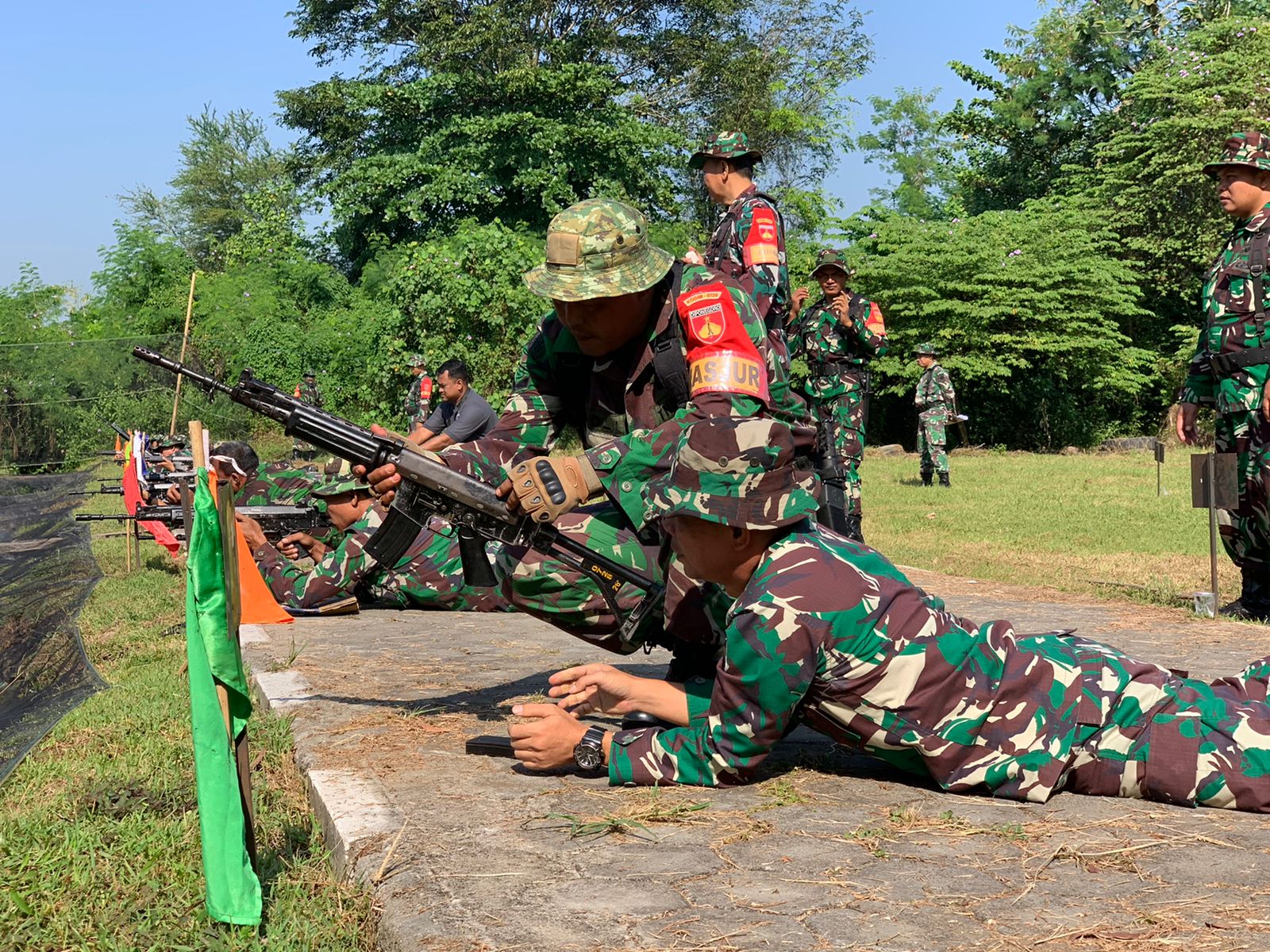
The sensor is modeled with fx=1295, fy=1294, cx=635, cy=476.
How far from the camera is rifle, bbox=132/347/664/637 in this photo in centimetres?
452

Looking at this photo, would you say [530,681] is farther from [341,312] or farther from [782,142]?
[782,142]

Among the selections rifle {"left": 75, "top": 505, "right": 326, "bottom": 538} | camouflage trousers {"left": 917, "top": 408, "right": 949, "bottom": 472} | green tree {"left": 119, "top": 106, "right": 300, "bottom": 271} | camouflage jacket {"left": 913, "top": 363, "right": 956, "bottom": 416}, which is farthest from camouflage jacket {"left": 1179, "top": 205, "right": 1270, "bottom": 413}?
green tree {"left": 119, "top": 106, "right": 300, "bottom": 271}

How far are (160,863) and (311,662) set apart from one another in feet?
8.39

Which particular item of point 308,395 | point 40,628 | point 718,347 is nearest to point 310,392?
point 308,395

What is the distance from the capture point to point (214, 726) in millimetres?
2965

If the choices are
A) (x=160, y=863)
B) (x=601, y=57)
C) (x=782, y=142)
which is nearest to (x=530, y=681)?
(x=160, y=863)

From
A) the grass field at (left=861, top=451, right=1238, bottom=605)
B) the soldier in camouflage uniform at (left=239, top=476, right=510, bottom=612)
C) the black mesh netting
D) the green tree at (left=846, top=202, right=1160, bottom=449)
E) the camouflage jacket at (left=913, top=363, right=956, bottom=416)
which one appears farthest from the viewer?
the green tree at (left=846, top=202, right=1160, bottom=449)

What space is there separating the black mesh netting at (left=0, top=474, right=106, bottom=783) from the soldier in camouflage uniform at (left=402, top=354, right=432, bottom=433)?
583 cm

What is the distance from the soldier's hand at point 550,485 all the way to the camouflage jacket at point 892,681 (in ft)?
3.39

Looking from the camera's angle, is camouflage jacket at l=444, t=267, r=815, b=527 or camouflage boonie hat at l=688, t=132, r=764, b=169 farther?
camouflage boonie hat at l=688, t=132, r=764, b=169

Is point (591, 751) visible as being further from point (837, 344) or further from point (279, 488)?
point (837, 344)

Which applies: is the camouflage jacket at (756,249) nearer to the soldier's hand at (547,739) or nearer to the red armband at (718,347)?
the red armband at (718,347)

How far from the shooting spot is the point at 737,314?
4566 mm

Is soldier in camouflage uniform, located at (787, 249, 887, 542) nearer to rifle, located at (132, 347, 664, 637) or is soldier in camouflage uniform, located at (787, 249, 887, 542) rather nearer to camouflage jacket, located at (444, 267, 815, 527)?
camouflage jacket, located at (444, 267, 815, 527)
